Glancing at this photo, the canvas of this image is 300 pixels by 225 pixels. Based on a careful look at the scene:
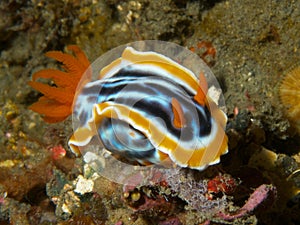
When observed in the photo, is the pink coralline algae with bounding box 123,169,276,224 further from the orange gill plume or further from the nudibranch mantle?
the orange gill plume


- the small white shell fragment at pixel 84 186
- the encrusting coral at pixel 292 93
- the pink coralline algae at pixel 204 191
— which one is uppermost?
the encrusting coral at pixel 292 93

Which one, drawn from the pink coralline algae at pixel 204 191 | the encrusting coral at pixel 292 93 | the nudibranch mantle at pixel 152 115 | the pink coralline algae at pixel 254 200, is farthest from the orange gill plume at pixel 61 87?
the encrusting coral at pixel 292 93

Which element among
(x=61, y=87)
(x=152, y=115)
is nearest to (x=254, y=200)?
(x=152, y=115)

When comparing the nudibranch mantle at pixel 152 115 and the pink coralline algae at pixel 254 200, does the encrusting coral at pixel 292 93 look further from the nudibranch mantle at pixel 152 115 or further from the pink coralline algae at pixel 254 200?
the nudibranch mantle at pixel 152 115

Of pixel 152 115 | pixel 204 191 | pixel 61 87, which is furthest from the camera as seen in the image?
pixel 61 87

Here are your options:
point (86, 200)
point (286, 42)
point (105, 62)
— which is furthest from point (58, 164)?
point (286, 42)

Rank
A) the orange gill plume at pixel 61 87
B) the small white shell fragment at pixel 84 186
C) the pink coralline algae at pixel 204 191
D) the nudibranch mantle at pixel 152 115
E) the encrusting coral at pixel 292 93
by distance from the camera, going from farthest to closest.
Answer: the encrusting coral at pixel 292 93, the small white shell fragment at pixel 84 186, the orange gill plume at pixel 61 87, the pink coralline algae at pixel 204 191, the nudibranch mantle at pixel 152 115

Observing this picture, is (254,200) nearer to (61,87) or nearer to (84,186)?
(84,186)

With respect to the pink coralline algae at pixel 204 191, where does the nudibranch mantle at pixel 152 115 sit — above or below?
above
